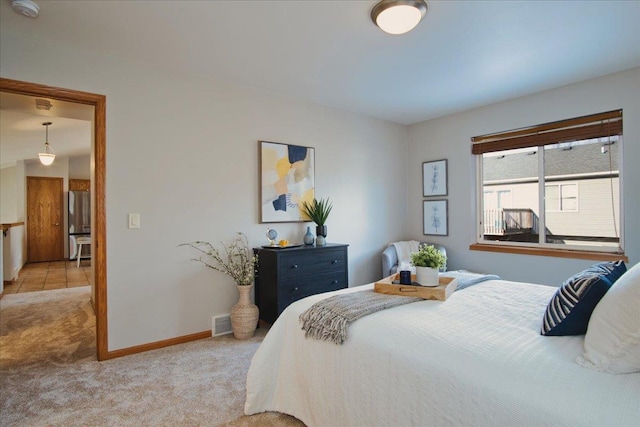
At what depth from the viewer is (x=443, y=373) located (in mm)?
1112

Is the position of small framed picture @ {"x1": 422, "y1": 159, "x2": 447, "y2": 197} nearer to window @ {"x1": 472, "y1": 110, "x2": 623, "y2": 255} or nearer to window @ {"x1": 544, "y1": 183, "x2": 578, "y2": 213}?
window @ {"x1": 472, "y1": 110, "x2": 623, "y2": 255}

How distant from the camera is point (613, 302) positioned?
1.08m

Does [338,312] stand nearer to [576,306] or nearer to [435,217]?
[576,306]

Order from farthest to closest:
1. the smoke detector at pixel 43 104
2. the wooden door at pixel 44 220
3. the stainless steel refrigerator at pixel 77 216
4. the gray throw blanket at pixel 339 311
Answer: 1. the stainless steel refrigerator at pixel 77 216
2. the wooden door at pixel 44 220
3. the smoke detector at pixel 43 104
4. the gray throw blanket at pixel 339 311

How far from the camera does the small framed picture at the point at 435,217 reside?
4309 millimetres

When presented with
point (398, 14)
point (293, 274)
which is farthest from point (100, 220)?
point (398, 14)

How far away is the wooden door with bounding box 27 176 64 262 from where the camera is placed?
25.8 ft

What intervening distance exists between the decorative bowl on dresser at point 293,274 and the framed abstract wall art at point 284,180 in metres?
0.47

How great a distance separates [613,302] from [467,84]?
2714 mm

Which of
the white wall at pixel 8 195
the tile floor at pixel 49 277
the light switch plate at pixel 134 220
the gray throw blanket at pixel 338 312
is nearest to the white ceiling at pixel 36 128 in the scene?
the white wall at pixel 8 195

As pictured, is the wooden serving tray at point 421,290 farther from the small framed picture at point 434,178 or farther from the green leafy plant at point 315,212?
the small framed picture at point 434,178

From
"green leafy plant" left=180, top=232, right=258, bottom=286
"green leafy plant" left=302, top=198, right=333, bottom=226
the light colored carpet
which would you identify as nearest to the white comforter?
the light colored carpet

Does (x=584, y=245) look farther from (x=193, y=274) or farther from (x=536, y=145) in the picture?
(x=193, y=274)

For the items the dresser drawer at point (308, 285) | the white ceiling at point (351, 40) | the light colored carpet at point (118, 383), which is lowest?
the light colored carpet at point (118, 383)
